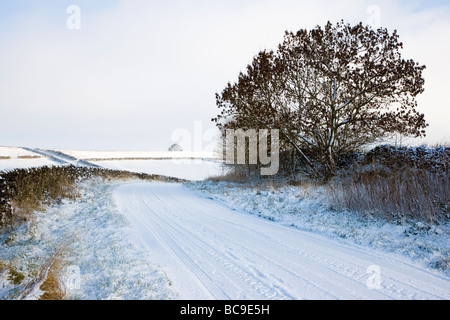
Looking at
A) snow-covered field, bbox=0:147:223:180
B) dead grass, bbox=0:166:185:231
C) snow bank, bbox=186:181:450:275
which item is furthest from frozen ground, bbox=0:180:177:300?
snow-covered field, bbox=0:147:223:180

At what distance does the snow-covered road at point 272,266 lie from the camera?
371 centimetres

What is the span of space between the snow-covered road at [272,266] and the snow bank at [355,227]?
0.38 metres

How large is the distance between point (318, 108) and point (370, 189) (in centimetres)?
810

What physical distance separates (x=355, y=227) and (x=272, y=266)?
3221 mm

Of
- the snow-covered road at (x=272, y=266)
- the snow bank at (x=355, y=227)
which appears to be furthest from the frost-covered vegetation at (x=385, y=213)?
the snow-covered road at (x=272, y=266)

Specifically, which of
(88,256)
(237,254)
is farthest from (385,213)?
(88,256)

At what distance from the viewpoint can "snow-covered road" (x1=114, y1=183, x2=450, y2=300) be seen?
371 cm

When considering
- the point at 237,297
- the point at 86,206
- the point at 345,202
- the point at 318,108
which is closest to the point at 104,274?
→ the point at 237,297

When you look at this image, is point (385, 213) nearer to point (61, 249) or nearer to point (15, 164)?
point (61, 249)

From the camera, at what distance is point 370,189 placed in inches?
311

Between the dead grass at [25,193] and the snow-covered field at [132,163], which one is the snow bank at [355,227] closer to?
the dead grass at [25,193]

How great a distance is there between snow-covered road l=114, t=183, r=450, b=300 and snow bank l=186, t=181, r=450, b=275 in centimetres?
38

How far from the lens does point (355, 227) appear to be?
6.83 metres
